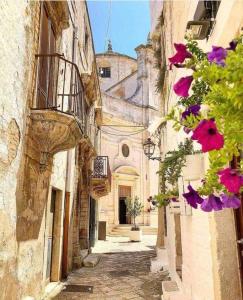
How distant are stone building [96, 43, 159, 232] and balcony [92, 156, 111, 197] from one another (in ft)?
17.7

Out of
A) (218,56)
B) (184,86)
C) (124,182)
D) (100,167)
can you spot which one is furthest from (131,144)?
(218,56)

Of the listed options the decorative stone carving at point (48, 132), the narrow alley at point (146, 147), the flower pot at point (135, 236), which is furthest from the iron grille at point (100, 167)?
the decorative stone carving at point (48, 132)

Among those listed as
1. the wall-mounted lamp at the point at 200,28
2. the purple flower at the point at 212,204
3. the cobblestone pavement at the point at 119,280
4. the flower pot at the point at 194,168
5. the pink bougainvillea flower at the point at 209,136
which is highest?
the wall-mounted lamp at the point at 200,28

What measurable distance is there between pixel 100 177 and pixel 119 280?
7833 millimetres

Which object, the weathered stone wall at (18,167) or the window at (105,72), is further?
the window at (105,72)

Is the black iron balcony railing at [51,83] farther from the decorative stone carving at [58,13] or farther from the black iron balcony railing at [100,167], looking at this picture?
the black iron balcony railing at [100,167]

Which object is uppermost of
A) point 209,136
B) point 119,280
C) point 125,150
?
point 125,150

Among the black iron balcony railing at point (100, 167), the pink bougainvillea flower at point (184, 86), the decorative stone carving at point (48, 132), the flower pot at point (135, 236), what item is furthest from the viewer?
the flower pot at point (135, 236)

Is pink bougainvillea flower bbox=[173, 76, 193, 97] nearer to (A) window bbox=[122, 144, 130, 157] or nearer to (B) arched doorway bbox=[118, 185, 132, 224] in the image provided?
(A) window bbox=[122, 144, 130, 157]

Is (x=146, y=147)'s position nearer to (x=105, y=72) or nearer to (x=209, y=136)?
(x=209, y=136)

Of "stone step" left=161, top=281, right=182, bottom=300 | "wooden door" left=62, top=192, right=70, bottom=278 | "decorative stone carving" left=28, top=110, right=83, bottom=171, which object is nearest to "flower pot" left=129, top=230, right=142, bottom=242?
"wooden door" left=62, top=192, right=70, bottom=278

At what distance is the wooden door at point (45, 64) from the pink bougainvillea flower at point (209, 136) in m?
5.07

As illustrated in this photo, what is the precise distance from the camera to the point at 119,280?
26.7 ft

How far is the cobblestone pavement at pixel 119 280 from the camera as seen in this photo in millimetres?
6672
